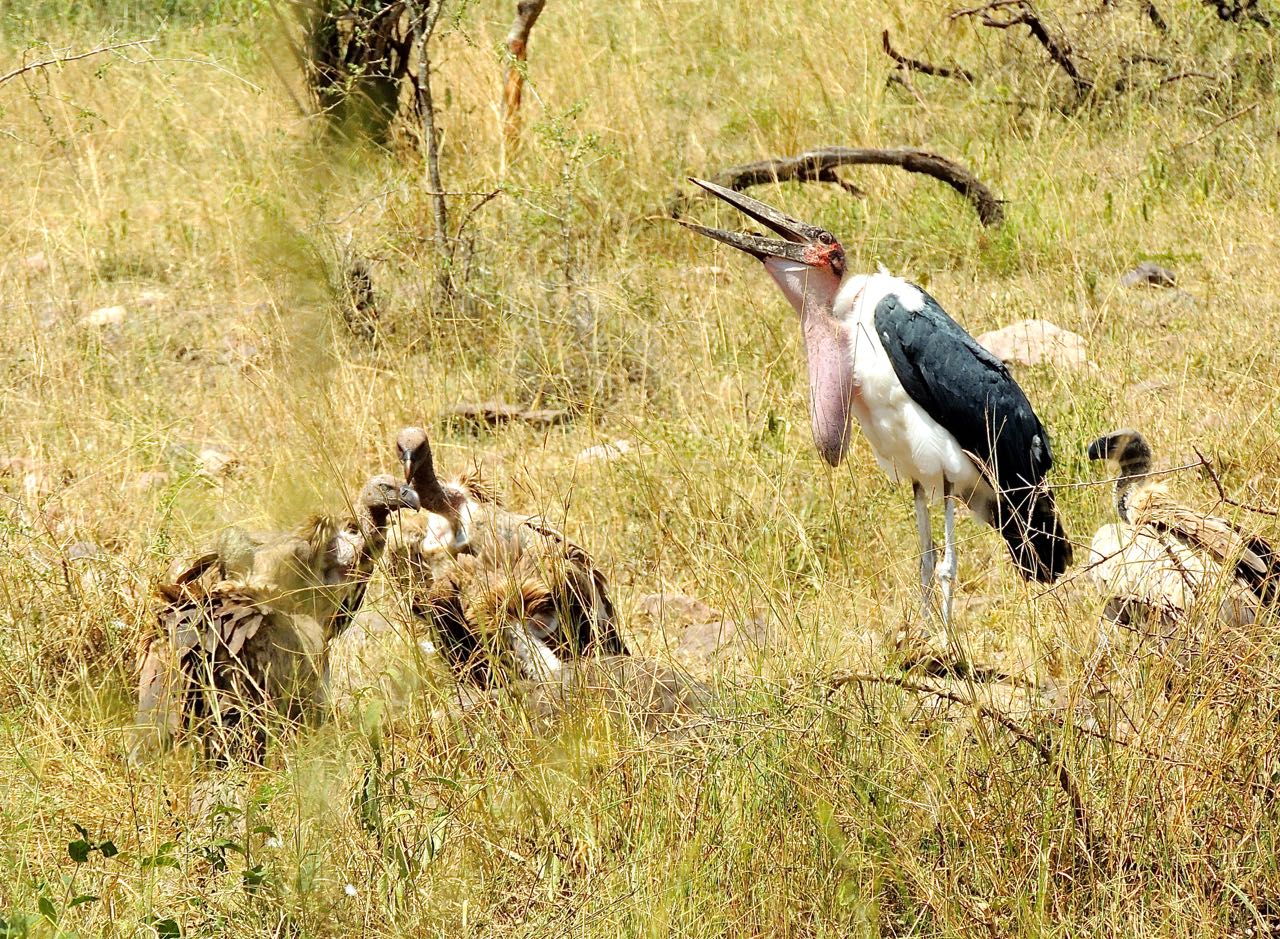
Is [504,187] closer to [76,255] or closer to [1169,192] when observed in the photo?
[76,255]

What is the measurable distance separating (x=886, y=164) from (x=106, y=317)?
3.41 metres

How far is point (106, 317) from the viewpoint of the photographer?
244 inches

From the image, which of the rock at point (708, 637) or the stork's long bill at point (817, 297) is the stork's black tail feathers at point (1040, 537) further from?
the rock at point (708, 637)

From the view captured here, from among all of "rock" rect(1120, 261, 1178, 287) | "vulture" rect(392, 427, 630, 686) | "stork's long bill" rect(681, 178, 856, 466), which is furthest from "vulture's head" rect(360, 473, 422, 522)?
"rock" rect(1120, 261, 1178, 287)

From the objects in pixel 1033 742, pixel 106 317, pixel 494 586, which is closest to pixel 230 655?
pixel 494 586

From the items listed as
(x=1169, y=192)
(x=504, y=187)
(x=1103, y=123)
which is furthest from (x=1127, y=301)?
(x=504, y=187)

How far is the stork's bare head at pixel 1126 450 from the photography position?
14.1ft

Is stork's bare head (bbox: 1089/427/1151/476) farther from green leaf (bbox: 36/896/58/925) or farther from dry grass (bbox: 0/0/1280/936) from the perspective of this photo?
green leaf (bbox: 36/896/58/925)

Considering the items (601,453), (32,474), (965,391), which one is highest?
(965,391)

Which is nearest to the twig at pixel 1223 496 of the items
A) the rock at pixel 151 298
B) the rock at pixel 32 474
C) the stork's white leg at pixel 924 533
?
the stork's white leg at pixel 924 533

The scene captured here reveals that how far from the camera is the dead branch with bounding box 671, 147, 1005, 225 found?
629cm

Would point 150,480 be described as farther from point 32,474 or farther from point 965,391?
point 965,391

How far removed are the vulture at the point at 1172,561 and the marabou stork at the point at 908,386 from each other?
0.84 feet

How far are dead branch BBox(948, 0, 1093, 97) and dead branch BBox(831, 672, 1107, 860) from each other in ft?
16.6
